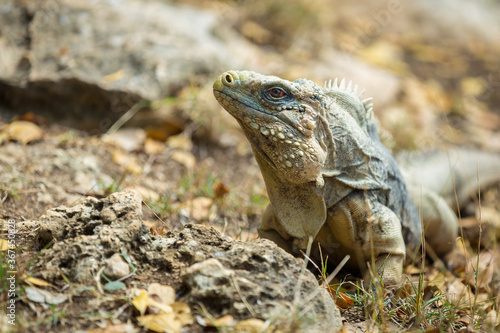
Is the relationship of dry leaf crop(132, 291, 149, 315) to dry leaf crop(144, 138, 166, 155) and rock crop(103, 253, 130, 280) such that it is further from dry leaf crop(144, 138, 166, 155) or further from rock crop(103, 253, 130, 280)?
dry leaf crop(144, 138, 166, 155)

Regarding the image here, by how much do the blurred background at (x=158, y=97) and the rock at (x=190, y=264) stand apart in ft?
4.73

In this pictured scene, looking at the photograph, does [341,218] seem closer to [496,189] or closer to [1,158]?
[1,158]

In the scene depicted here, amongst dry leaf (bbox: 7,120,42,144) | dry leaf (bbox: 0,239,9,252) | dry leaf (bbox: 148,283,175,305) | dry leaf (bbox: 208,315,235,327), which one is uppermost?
dry leaf (bbox: 208,315,235,327)

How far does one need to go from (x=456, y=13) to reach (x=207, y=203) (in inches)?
534

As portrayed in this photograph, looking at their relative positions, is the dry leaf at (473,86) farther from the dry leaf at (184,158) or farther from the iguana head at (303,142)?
the iguana head at (303,142)

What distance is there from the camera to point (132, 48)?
718 centimetres

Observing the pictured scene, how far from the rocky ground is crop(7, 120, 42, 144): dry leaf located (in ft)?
0.10

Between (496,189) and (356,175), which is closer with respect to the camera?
(356,175)

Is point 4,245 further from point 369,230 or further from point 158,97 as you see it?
point 158,97

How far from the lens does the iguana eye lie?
342 centimetres

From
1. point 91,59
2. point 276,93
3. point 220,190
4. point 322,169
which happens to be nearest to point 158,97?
point 91,59

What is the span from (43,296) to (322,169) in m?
2.04

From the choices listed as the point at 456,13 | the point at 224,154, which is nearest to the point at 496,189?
the point at 224,154

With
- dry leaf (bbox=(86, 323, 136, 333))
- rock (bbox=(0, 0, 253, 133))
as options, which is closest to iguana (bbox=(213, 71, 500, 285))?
dry leaf (bbox=(86, 323, 136, 333))
